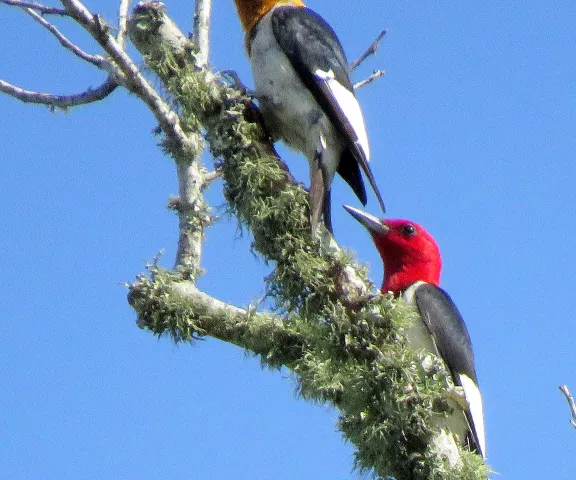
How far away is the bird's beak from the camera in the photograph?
4.66 meters

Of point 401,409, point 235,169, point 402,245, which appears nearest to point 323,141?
point 235,169

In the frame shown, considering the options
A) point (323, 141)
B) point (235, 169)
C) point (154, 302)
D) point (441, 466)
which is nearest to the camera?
point (441, 466)

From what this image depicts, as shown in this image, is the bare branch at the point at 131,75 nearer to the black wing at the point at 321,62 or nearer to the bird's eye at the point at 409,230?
the black wing at the point at 321,62

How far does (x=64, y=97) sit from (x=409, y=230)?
2010mm

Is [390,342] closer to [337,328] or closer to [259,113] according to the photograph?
[337,328]

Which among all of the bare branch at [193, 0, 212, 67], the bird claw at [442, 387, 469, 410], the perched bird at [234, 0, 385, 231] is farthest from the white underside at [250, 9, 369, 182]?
the bird claw at [442, 387, 469, 410]

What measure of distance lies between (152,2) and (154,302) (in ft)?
3.36

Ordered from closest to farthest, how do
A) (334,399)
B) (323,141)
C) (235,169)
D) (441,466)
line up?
(441,466) < (334,399) < (235,169) < (323,141)

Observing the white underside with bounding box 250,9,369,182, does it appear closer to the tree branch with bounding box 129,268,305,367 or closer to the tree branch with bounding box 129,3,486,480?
the tree branch with bounding box 129,3,486,480

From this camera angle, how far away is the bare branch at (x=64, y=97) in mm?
3441

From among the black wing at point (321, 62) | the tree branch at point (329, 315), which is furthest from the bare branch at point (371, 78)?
the tree branch at point (329, 315)

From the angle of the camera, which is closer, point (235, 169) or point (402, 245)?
point (235, 169)

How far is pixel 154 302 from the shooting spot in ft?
10.8

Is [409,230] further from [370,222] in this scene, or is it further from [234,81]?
[234,81]
